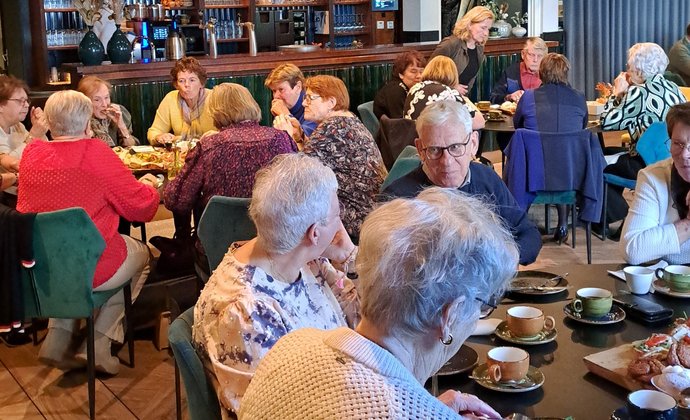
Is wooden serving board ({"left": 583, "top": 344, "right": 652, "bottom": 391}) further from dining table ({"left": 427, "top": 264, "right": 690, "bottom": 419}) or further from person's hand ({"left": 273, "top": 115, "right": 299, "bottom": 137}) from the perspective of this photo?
person's hand ({"left": 273, "top": 115, "right": 299, "bottom": 137})

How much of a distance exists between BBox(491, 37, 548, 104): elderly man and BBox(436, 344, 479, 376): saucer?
5.44 m

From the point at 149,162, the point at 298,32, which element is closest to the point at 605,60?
the point at 298,32

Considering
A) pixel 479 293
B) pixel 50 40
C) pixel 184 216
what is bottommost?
pixel 184 216

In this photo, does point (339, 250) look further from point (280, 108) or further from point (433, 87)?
point (433, 87)

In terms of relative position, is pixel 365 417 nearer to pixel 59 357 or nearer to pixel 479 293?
pixel 479 293

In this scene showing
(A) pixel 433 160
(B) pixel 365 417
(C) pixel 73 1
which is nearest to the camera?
(B) pixel 365 417

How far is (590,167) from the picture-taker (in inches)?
203

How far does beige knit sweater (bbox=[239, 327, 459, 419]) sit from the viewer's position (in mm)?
1391

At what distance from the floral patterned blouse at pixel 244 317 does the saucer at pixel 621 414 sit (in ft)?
2.48

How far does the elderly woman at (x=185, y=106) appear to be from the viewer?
5.59 m

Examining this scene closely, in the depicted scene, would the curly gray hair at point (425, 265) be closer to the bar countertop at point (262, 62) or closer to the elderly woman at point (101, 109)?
the elderly woman at point (101, 109)

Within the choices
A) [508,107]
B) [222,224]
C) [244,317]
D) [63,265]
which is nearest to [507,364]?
[244,317]

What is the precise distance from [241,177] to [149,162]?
0.99m

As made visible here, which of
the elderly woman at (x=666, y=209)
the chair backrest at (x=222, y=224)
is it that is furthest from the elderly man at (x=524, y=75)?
the elderly woman at (x=666, y=209)
